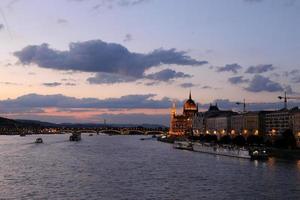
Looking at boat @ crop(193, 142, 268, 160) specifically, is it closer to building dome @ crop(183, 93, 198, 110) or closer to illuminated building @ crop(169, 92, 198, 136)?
illuminated building @ crop(169, 92, 198, 136)

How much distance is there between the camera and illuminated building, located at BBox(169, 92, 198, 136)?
157m

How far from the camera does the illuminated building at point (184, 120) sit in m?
157

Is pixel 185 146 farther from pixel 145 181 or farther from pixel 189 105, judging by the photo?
pixel 189 105

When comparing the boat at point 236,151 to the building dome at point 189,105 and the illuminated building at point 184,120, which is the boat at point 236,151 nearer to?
the illuminated building at point 184,120

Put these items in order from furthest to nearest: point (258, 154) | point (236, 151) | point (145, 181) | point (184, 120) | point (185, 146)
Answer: point (184, 120)
point (185, 146)
point (236, 151)
point (258, 154)
point (145, 181)

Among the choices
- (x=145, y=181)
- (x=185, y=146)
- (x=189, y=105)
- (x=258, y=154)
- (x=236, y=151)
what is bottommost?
(x=145, y=181)

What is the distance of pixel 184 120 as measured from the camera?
163500 millimetres

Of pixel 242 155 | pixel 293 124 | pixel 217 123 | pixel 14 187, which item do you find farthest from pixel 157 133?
pixel 14 187

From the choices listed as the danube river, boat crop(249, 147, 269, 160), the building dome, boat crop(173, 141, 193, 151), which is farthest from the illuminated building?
the danube river

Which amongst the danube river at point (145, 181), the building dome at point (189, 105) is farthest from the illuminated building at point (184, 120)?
the danube river at point (145, 181)

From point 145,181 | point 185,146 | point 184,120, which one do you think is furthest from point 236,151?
point 184,120

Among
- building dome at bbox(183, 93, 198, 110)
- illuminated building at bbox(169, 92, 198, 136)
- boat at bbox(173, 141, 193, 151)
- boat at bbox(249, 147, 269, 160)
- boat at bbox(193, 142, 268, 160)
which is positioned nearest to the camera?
boat at bbox(249, 147, 269, 160)

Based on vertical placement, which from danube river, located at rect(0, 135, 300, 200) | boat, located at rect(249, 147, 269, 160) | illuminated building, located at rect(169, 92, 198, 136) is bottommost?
danube river, located at rect(0, 135, 300, 200)

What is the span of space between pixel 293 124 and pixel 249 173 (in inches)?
1655
